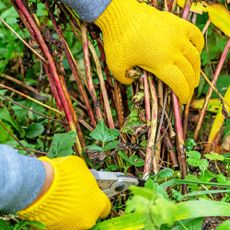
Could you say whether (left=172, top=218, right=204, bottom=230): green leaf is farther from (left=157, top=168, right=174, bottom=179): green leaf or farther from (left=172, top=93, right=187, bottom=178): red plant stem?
(left=172, top=93, right=187, bottom=178): red plant stem

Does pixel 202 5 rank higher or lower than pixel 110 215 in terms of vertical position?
higher

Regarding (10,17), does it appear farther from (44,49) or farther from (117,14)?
(117,14)

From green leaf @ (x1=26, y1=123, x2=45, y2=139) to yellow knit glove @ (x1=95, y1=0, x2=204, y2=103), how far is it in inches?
25.4

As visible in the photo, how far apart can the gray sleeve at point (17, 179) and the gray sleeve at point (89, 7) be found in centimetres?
56

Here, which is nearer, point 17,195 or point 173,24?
point 17,195

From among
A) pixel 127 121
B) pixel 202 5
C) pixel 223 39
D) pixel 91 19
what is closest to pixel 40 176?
pixel 127 121

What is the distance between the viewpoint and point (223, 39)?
2438 mm

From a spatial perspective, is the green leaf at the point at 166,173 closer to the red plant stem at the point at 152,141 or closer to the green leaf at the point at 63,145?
the red plant stem at the point at 152,141

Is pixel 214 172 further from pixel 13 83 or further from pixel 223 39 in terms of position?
pixel 13 83

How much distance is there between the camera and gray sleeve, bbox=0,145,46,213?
1.29 meters

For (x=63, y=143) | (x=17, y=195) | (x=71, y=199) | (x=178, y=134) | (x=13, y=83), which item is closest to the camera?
(x=17, y=195)

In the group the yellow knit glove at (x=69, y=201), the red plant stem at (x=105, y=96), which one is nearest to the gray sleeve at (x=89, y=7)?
the red plant stem at (x=105, y=96)

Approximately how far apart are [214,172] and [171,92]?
31cm

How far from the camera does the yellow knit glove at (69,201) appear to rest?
4.70ft
